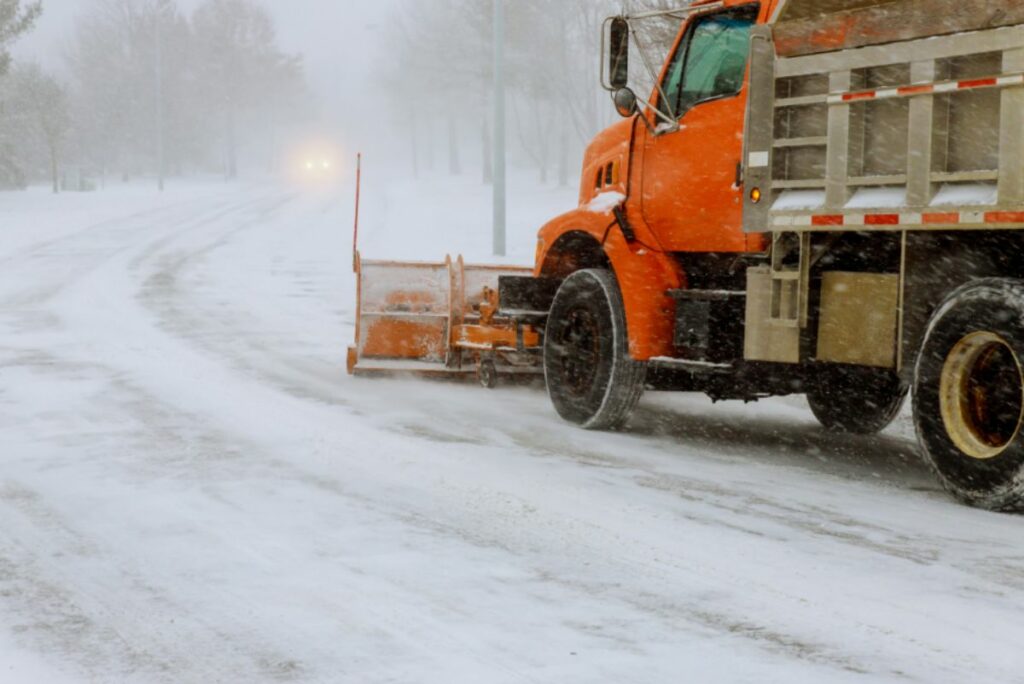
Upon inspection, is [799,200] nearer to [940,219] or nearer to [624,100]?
[940,219]

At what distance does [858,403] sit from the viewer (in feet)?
29.1

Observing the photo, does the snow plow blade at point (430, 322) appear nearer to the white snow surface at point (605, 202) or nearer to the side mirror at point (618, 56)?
the white snow surface at point (605, 202)

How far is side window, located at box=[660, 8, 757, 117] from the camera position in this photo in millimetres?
7797

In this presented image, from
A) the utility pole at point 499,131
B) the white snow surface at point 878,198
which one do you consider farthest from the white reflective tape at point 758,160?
the utility pole at point 499,131

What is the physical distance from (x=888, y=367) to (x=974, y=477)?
74 centimetres

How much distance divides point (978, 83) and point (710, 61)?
2389mm

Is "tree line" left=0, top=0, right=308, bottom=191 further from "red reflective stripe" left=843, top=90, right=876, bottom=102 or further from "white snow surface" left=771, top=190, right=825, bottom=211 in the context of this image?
"red reflective stripe" left=843, top=90, right=876, bottom=102

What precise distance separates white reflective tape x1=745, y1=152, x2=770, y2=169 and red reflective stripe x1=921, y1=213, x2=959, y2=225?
1.14m

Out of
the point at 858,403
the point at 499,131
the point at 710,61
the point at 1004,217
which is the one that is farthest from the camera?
the point at 499,131

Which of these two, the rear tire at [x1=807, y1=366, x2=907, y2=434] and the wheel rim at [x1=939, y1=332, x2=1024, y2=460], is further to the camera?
the rear tire at [x1=807, y1=366, x2=907, y2=434]

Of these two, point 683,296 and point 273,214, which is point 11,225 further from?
point 683,296

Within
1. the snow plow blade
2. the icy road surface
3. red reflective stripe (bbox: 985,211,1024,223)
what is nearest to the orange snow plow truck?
red reflective stripe (bbox: 985,211,1024,223)

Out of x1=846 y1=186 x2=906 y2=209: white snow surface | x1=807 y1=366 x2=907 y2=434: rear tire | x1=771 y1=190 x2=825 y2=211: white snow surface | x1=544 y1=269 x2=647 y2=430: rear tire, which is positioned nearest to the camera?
x1=846 y1=186 x2=906 y2=209: white snow surface

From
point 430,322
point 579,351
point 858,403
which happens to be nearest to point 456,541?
point 579,351
